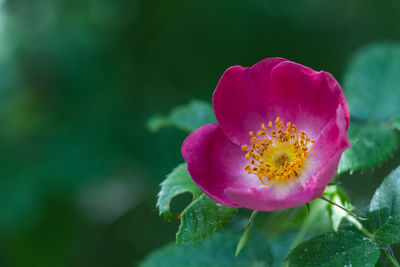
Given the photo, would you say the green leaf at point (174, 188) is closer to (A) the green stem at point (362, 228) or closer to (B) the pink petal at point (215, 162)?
(B) the pink petal at point (215, 162)

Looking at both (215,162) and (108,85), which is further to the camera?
(108,85)

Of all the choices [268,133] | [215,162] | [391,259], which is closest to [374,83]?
[268,133]

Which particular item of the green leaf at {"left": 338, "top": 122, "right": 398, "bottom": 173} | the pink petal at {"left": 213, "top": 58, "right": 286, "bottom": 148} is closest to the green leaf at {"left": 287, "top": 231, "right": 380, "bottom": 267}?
the green leaf at {"left": 338, "top": 122, "right": 398, "bottom": 173}

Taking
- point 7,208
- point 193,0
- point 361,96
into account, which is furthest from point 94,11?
point 361,96

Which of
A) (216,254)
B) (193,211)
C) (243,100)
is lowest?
(216,254)

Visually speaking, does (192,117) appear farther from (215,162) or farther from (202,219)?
(202,219)

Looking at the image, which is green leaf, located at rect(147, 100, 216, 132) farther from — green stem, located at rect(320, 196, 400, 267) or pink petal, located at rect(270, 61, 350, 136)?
green stem, located at rect(320, 196, 400, 267)

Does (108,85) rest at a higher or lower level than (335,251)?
lower
